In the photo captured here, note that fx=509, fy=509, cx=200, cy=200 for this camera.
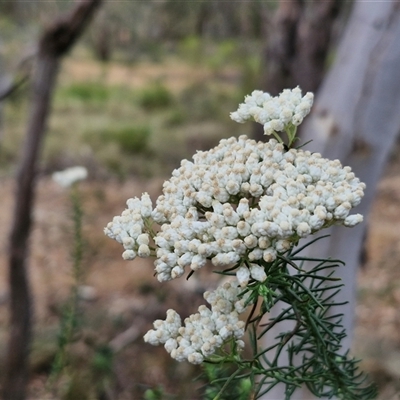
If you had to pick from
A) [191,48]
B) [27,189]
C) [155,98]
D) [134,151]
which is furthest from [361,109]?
[155,98]

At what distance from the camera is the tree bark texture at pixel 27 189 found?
1.62 m

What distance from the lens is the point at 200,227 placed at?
51 cm

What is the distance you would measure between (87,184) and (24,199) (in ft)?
11.7

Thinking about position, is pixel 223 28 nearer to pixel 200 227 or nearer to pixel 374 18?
pixel 374 18

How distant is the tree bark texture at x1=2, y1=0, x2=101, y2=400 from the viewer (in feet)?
5.32

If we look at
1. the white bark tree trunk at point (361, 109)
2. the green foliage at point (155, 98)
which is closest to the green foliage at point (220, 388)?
the white bark tree trunk at point (361, 109)

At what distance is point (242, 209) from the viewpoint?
1.66ft

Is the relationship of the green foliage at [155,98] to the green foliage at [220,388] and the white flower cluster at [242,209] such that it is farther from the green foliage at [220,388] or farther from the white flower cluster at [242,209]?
the white flower cluster at [242,209]

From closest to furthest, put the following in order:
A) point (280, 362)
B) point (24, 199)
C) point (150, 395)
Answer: point (150, 395) → point (280, 362) → point (24, 199)

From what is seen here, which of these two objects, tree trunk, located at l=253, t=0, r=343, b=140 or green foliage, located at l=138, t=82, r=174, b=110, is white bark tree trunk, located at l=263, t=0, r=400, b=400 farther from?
green foliage, located at l=138, t=82, r=174, b=110

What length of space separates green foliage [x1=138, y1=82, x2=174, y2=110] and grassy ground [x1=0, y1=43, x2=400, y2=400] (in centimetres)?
2

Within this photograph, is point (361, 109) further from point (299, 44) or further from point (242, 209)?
point (299, 44)

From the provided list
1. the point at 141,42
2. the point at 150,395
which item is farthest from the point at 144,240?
Result: the point at 141,42

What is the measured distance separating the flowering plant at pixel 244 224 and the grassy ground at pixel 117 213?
395 mm
